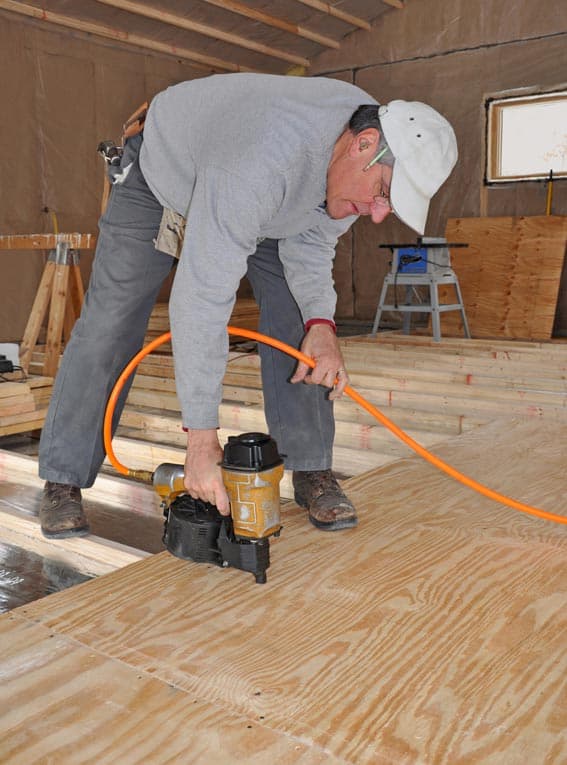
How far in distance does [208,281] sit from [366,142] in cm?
41

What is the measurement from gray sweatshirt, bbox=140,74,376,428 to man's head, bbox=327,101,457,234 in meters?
0.05

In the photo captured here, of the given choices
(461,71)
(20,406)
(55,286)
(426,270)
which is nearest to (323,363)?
(20,406)

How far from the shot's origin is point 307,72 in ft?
25.7


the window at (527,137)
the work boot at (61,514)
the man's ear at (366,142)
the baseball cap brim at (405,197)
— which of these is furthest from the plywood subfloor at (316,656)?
the window at (527,137)

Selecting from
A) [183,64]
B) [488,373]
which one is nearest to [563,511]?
[488,373]

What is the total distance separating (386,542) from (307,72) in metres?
7.20

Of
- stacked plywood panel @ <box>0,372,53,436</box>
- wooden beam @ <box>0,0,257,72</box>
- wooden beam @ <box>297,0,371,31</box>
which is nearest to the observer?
stacked plywood panel @ <box>0,372,53,436</box>

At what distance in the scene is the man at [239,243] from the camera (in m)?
1.35

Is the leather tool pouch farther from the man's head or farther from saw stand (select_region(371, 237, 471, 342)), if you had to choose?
saw stand (select_region(371, 237, 471, 342))

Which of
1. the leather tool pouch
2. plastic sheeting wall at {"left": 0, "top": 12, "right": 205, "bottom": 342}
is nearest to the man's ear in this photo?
the leather tool pouch

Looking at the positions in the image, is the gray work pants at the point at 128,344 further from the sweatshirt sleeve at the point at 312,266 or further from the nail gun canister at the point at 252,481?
the nail gun canister at the point at 252,481

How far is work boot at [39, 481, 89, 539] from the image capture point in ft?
6.47

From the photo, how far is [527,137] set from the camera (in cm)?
644

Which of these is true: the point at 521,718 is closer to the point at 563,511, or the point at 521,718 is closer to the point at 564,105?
the point at 563,511
